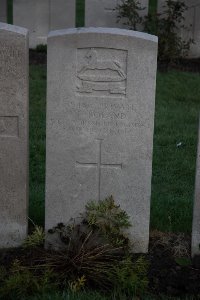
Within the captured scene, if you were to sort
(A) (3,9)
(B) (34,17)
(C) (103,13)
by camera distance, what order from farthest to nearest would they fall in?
(A) (3,9)
(B) (34,17)
(C) (103,13)

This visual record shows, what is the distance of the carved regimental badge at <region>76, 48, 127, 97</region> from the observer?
4.64m

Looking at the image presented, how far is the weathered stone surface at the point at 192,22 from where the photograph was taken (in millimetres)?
11703

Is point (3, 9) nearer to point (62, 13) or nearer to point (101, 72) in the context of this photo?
point (62, 13)

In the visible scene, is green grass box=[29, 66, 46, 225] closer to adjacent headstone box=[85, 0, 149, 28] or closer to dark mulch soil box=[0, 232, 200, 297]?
dark mulch soil box=[0, 232, 200, 297]

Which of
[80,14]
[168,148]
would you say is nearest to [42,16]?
[168,148]

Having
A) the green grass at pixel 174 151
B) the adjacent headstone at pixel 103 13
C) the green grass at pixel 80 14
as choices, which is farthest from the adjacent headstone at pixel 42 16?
the green grass at pixel 80 14

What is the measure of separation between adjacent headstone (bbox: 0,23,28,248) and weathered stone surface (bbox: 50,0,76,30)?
25.0ft

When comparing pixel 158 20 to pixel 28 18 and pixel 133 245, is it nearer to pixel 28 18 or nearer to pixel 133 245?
pixel 28 18

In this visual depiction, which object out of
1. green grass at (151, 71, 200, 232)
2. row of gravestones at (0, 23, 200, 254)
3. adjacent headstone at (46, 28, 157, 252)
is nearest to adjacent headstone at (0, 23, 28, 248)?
row of gravestones at (0, 23, 200, 254)

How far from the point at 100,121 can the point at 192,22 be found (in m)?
7.45

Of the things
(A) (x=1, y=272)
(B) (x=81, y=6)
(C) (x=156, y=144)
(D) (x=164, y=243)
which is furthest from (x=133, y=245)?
(B) (x=81, y=6)

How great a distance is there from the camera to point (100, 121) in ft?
15.6

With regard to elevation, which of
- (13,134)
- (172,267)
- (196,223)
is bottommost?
(172,267)

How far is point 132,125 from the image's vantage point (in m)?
4.74
